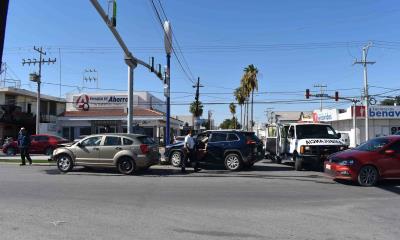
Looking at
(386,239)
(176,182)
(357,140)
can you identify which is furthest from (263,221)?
(357,140)

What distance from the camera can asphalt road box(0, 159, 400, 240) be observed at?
23.7 ft

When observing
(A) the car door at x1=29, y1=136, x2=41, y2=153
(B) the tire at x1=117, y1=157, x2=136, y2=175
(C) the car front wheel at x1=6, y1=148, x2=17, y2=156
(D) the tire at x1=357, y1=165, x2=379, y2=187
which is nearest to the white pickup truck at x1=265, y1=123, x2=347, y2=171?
(D) the tire at x1=357, y1=165, x2=379, y2=187

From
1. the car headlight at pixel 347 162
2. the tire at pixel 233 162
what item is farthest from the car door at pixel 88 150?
the car headlight at pixel 347 162

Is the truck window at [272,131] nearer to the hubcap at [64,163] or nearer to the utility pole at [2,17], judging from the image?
the hubcap at [64,163]

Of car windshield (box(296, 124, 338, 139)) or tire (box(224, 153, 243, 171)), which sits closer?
tire (box(224, 153, 243, 171))

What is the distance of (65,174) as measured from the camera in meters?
16.6

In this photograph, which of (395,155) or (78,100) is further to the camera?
(78,100)

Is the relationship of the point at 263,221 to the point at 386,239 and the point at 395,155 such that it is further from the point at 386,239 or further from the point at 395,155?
the point at 395,155

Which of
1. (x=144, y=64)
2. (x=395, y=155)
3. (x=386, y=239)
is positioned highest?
(x=144, y=64)

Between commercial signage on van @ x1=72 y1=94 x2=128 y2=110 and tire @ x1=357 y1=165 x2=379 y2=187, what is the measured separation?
148 ft

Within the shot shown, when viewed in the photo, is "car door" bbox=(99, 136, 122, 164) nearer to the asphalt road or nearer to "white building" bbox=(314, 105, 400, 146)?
the asphalt road

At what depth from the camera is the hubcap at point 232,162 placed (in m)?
18.2

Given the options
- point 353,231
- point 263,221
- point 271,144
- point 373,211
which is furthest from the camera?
point 271,144

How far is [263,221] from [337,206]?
7.80ft
